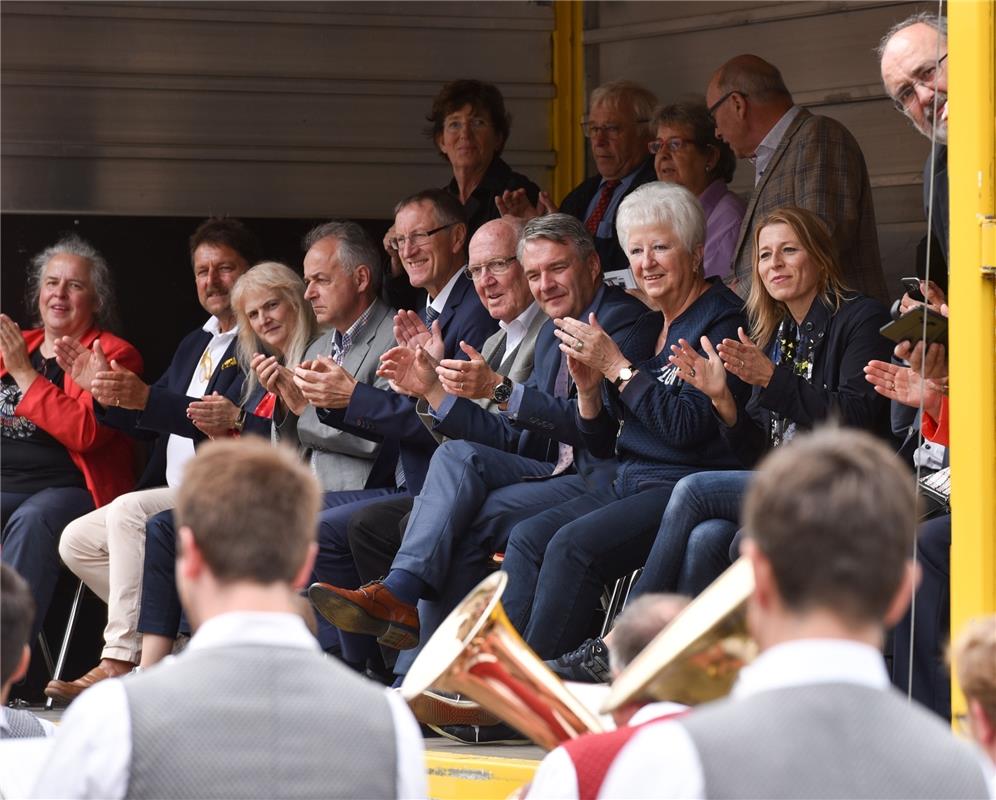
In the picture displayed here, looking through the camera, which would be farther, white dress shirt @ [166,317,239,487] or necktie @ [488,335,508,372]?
white dress shirt @ [166,317,239,487]

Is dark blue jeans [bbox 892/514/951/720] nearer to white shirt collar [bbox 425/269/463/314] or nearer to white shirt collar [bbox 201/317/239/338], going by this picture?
white shirt collar [bbox 425/269/463/314]

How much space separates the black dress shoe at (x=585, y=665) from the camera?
15.4 ft

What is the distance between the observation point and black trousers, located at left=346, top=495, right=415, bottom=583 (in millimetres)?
5598

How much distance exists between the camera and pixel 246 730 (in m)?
2.05

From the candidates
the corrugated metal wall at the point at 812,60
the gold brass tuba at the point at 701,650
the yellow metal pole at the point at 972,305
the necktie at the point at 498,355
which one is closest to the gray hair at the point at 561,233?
the necktie at the point at 498,355

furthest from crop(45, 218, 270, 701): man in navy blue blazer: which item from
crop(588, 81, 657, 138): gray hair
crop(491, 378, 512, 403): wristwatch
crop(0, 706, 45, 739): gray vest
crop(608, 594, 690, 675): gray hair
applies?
crop(608, 594, 690, 675): gray hair

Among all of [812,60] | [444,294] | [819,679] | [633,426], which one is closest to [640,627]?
[819,679]

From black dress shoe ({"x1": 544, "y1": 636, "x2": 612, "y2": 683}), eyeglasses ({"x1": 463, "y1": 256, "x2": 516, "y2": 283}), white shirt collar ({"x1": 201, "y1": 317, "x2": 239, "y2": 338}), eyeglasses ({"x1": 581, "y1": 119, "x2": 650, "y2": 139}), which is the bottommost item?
black dress shoe ({"x1": 544, "y1": 636, "x2": 612, "y2": 683})

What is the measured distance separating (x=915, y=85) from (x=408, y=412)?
82.3 inches

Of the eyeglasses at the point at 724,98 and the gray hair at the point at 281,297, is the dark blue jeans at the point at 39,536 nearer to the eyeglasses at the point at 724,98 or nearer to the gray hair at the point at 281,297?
the gray hair at the point at 281,297

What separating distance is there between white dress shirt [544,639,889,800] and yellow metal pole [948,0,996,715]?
6.06 feet

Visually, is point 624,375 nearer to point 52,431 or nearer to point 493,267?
point 493,267

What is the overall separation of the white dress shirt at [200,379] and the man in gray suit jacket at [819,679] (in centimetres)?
488

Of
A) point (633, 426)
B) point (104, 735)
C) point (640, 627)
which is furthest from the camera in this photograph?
point (633, 426)
